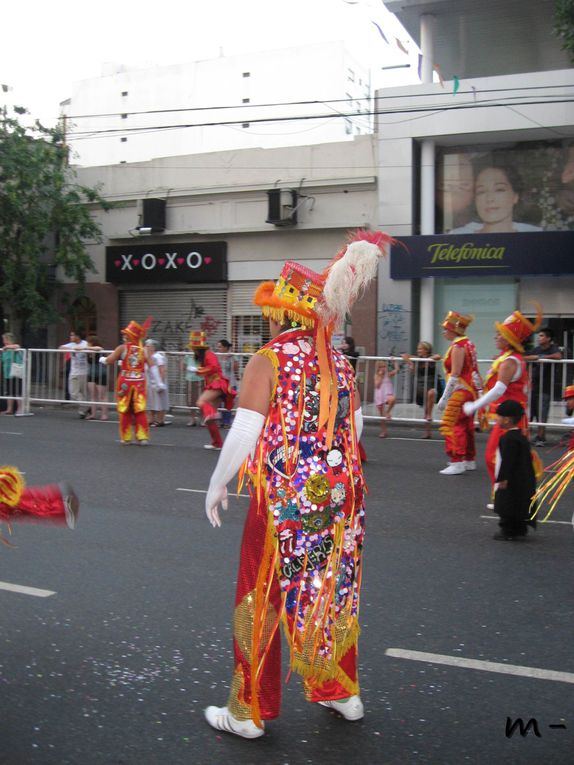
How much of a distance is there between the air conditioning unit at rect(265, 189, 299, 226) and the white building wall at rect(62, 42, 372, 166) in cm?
1773

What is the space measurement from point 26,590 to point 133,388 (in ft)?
22.8

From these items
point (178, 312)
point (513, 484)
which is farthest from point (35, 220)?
point (513, 484)

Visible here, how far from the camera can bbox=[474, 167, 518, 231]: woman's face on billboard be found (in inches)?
742

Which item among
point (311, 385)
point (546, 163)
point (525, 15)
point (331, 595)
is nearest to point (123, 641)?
point (331, 595)

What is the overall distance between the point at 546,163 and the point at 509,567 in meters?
14.8

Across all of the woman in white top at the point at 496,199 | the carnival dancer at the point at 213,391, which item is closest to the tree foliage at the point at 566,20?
the woman in white top at the point at 496,199

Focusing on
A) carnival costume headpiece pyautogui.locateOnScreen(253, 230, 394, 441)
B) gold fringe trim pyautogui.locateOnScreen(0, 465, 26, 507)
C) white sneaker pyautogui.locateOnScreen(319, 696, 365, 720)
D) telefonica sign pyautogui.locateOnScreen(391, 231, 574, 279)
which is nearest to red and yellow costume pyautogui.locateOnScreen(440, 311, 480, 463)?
carnival costume headpiece pyautogui.locateOnScreen(253, 230, 394, 441)

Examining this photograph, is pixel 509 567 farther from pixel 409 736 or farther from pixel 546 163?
pixel 546 163

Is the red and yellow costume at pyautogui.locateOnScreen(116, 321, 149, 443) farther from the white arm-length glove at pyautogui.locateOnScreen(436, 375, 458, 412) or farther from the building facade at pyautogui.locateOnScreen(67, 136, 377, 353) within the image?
the building facade at pyautogui.locateOnScreen(67, 136, 377, 353)

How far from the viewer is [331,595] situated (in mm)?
3219

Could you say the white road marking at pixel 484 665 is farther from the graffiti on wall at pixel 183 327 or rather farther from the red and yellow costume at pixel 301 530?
the graffiti on wall at pixel 183 327

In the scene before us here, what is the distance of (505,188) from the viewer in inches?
746

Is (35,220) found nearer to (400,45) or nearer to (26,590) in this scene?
(400,45)

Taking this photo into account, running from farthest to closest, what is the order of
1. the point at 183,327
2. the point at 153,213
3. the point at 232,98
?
the point at 232,98, the point at 183,327, the point at 153,213
